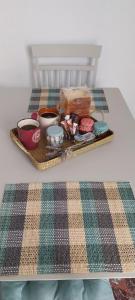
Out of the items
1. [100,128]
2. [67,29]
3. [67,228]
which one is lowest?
[67,228]

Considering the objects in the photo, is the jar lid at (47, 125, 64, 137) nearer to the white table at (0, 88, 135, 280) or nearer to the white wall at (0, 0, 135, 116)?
the white table at (0, 88, 135, 280)

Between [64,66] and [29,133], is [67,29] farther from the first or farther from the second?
[29,133]

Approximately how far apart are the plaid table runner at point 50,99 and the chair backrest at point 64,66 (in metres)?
0.26

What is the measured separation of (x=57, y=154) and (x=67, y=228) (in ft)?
0.88

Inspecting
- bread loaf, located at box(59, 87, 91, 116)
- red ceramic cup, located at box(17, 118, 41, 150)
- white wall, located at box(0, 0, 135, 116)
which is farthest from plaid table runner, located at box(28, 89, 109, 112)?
white wall, located at box(0, 0, 135, 116)

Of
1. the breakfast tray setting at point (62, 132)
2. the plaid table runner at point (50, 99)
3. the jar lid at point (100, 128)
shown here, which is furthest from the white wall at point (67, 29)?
the jar lid at point (100, 128)

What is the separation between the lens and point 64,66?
1530 mm

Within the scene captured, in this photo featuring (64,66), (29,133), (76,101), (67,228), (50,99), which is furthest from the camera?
(64,66)

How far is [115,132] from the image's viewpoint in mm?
1034

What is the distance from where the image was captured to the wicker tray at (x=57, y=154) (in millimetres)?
858

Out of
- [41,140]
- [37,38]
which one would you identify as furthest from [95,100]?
[37,38]

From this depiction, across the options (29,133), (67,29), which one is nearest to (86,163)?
(29,133)

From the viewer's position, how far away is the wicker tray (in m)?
0.86

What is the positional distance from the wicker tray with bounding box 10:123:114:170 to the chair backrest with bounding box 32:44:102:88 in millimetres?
677
